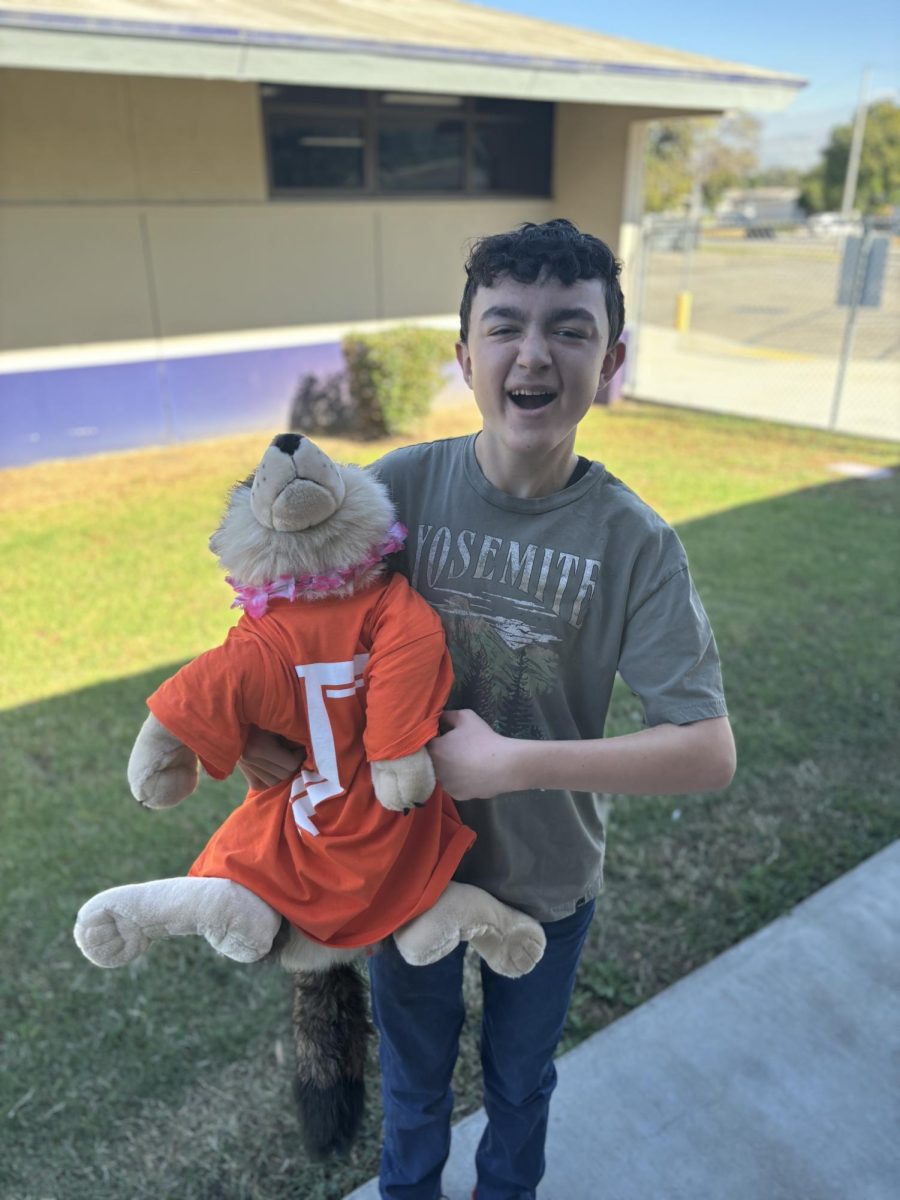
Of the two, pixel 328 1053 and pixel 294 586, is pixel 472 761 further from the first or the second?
pixel 328 1053

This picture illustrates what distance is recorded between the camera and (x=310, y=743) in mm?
1350

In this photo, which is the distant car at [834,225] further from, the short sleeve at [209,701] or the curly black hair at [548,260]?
the short sleeve at [209,701]

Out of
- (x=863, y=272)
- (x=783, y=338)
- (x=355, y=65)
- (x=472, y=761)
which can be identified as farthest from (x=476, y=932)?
(x=783, y=338)

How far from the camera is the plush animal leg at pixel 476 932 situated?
1371 millimetres

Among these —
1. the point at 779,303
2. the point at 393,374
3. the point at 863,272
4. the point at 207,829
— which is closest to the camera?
the point at 207,829

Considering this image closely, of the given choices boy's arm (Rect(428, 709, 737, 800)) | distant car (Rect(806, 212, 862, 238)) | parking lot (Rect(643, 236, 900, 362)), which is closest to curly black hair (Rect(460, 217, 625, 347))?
boy's arm (Rect(428, 709, 737, 800))

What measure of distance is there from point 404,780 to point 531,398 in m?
0.56

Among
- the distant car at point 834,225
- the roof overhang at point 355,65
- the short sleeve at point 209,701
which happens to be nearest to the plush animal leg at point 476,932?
the short sleeve at point 209,701

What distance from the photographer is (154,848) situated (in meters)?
3.08

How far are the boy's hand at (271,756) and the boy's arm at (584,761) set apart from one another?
0.73 ft

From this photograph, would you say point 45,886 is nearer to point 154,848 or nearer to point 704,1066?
point 154,848

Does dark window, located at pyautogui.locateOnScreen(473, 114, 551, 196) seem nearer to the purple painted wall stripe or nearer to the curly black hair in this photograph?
the purple painted wall stripe

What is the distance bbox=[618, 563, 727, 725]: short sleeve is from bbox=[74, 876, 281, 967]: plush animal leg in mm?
623

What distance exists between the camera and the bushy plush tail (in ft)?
4.89
